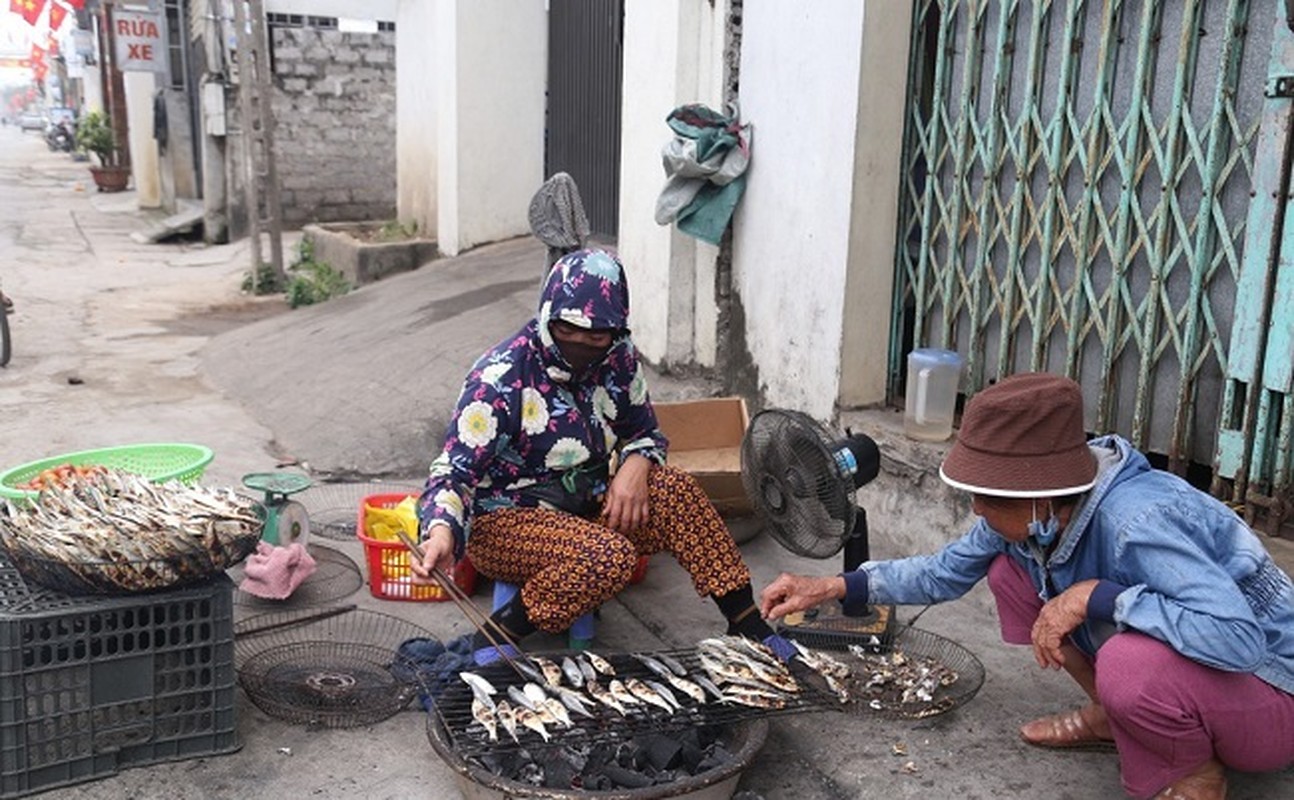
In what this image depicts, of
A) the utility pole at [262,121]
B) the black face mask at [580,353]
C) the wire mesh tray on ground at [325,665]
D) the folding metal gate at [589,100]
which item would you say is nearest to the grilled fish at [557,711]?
the wire mesh tray on ground at [325,665]

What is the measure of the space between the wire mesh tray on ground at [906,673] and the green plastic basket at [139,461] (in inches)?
101

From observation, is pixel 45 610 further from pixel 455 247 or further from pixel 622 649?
pixel 455 247

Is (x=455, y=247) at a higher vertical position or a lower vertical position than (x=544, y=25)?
lower

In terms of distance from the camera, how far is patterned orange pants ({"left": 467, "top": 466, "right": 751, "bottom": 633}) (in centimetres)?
354

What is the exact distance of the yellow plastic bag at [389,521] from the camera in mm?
4672

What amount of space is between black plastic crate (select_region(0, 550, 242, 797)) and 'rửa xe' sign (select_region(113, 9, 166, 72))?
57.1ft

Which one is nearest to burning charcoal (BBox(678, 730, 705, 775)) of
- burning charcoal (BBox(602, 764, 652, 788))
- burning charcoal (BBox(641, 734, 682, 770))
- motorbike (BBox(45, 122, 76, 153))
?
burning charcoal (BBox(641, 734, 682, 770))

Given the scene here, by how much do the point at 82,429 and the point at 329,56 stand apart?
10603mm

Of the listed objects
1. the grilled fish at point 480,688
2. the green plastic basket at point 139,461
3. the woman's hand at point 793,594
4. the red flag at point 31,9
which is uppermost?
the red flag at point 31,9

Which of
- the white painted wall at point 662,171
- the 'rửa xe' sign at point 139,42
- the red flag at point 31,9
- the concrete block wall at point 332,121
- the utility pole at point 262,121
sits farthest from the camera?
the red flag at point 31,9

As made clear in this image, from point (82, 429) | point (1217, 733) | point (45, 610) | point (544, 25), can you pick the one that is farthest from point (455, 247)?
point (1217, 733)

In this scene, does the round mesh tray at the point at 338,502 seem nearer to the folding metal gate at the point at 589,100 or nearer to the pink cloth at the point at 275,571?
the pink cloth at the point at 275,571

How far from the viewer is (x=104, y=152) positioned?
1098 inches

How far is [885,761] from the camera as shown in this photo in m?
3.34
